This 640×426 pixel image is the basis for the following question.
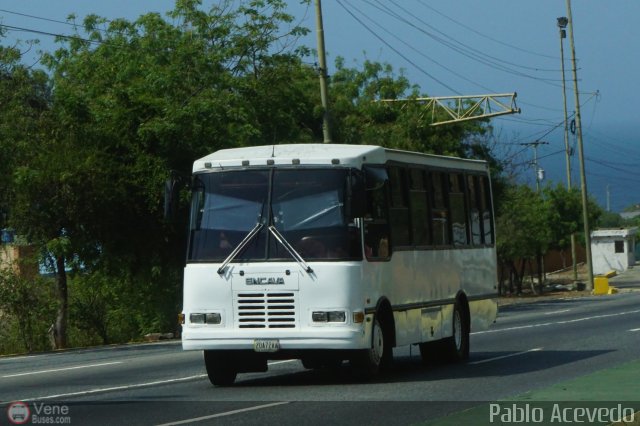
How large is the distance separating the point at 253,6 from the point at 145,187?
7372 millimetres

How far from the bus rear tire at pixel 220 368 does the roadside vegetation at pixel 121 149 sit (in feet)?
48.3

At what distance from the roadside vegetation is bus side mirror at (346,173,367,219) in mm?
15499

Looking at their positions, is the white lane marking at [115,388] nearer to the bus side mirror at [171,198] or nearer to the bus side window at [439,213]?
the bus side mirror at [171,198]

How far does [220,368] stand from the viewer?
16.7 metres

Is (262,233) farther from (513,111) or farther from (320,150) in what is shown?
(513,111)

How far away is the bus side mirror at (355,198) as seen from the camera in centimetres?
1587

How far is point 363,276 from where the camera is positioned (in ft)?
52.7

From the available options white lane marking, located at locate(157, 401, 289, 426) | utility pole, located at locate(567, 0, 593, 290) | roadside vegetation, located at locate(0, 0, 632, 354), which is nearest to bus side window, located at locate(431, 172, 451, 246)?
white lane marking, located at locate(157, 401, 289, 426)

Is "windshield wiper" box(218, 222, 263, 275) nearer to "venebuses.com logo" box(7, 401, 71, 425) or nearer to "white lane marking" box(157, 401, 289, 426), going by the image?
"white lane marking" box(157, 401, 289, 426)

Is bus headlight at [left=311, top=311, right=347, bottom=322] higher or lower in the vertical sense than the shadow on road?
higher

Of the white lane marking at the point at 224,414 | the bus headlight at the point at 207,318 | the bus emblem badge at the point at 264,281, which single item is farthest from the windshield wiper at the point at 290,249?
the white lane marking at the point at 224,414

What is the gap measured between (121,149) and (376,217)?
57.4ft

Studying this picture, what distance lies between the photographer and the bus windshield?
16.0 meters

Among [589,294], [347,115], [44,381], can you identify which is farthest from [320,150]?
[589,294]
